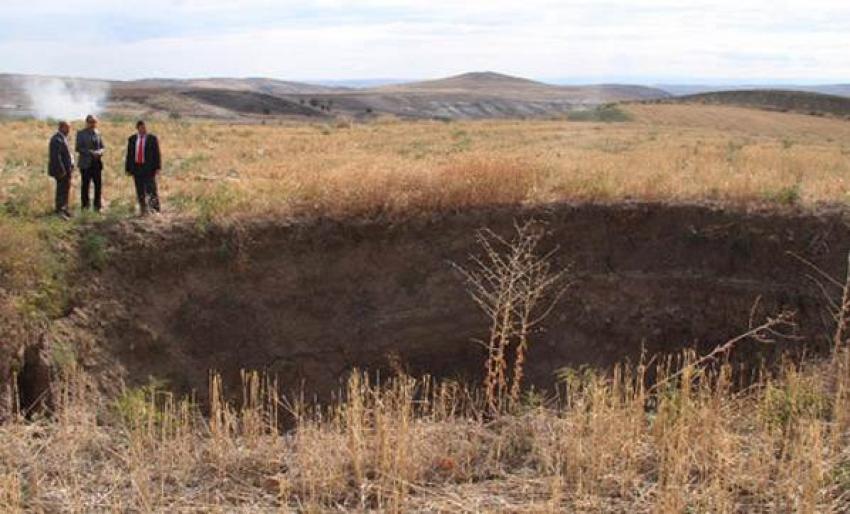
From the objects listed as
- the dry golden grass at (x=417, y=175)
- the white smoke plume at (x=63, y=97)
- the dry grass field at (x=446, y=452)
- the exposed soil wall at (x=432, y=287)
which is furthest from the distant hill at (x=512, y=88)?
the dry grass field at (x=446, y=452)

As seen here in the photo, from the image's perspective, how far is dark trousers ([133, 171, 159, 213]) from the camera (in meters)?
11.3

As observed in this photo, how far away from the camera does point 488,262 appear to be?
11945 millimetres

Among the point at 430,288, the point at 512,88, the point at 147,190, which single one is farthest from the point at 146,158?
the point at 512,88

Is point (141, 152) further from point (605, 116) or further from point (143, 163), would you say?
point (605, 116)

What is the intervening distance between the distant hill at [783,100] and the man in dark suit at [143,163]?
55664 mm

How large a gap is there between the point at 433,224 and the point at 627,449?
22.2 feet

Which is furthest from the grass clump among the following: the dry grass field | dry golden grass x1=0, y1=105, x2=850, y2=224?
the dry grass field

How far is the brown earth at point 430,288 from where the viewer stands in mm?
10836

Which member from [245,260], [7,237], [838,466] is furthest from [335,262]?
[838,466]

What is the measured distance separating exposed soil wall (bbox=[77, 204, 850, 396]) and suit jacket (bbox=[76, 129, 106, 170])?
1154 millimetres

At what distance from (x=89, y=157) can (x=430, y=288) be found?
495 centimetres

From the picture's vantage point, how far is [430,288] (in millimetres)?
11789

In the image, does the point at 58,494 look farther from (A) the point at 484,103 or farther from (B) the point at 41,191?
(A) the point at 484,103

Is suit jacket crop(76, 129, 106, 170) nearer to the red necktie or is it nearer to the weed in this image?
the red necktie
